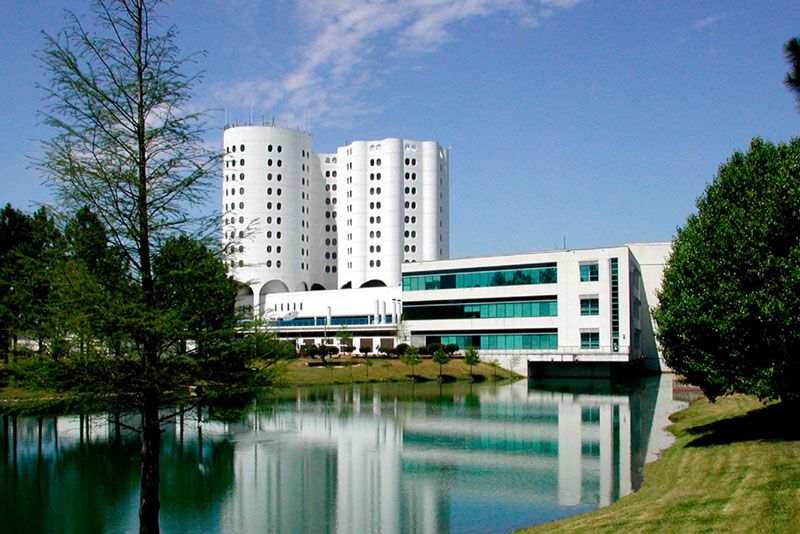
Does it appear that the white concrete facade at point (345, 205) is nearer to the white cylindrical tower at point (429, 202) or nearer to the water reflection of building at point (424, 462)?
the white cylindrical tower at point (429, 202)

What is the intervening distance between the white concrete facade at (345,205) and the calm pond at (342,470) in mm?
74851

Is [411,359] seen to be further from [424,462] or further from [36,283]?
[36,283]

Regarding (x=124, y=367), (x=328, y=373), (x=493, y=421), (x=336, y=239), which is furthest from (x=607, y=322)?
A: (x=124, y=367)

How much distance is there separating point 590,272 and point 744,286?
2545 inches

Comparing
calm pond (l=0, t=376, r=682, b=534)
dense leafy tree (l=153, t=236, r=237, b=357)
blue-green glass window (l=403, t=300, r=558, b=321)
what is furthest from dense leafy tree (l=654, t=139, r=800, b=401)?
blue-green glass window (l=403, t=300, r=558, b=321)

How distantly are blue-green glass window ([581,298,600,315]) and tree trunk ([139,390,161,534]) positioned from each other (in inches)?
3038

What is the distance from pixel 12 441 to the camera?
40219mm

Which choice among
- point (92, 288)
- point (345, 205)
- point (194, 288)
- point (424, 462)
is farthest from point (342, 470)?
point (345, 205)

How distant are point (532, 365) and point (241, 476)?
6738 centimetres

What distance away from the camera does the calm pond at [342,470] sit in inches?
941

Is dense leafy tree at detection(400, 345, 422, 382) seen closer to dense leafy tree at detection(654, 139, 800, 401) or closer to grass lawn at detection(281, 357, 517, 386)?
grass lawn at detection(281, 357, 517, 386)

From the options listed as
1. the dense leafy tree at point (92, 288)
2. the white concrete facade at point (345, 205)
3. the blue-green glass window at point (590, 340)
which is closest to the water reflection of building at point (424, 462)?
the dense leafy tree at point (92, 288)

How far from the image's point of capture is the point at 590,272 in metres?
89.0

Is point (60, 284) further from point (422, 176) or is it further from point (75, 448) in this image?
point (422, 176)
